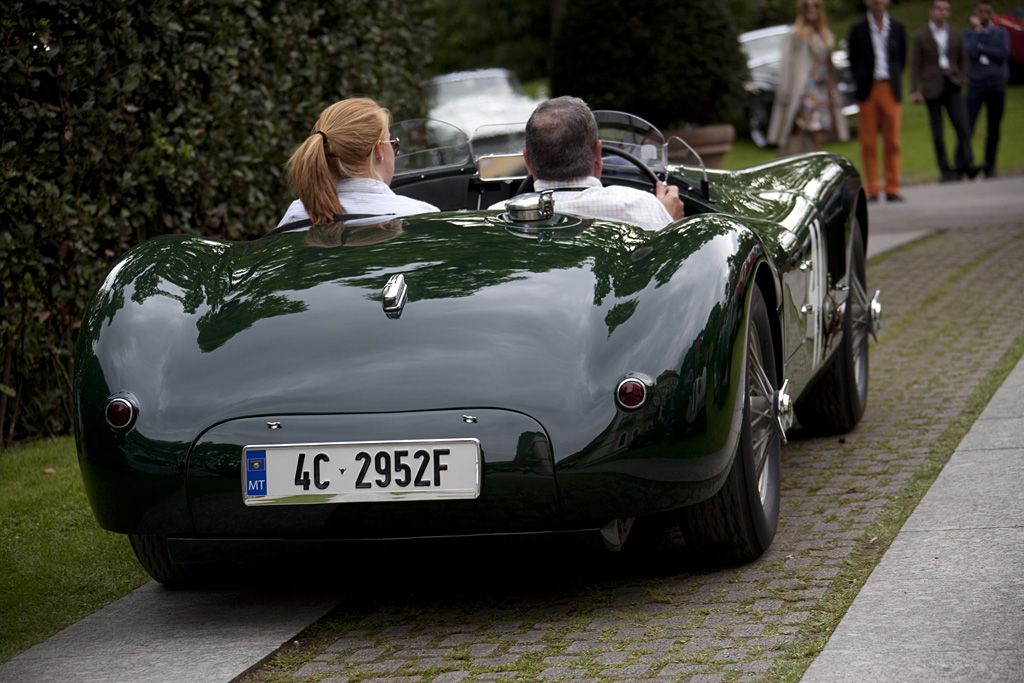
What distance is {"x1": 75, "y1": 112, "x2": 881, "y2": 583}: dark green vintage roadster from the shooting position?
3080mm

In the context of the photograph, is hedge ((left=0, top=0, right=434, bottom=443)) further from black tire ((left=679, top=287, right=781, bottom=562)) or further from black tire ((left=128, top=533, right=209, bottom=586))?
black tire ((left=679, top=287, right=781, bottom=562))

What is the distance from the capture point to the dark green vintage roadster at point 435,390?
3.08 meters

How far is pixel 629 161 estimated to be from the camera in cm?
480

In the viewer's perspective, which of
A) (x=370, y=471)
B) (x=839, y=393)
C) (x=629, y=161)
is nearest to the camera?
(x=370, y=471)

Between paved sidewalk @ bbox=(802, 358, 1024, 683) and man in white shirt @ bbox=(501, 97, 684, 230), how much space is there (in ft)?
3.95

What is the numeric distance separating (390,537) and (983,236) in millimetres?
8420

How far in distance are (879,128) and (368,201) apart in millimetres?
10252

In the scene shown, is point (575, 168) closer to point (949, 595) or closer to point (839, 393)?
point (839, 393)

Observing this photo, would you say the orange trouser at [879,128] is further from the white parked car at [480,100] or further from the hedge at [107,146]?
the hedge at [107,146]

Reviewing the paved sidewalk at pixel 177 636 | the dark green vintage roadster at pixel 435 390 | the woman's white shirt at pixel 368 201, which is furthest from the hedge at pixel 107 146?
the paved sidewalk at pixel 177 636

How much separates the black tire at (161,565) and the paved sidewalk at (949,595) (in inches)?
70.2

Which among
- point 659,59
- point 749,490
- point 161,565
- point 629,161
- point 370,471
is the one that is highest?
point 659,59

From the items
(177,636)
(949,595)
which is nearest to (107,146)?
(177,636)

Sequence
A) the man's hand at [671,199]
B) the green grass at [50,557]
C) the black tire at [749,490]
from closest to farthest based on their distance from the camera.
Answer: the black tire at [749,490], the green grass at [50,557], the man's hand at [671,199]
